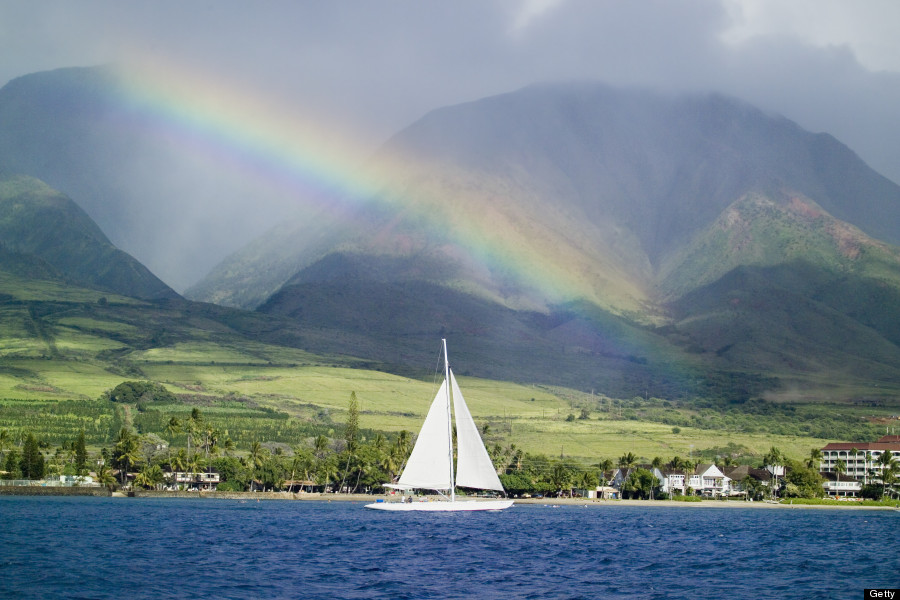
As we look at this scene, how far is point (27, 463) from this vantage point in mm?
195125

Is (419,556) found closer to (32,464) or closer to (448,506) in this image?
(448,506)

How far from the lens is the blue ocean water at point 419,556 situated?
66750 millimetres

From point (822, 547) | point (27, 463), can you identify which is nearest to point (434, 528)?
point (822, 547)

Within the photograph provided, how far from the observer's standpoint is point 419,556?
85.5m

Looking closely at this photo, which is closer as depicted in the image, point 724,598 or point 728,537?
point 724,598

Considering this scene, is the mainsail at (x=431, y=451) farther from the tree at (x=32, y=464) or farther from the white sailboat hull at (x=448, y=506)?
the tree at (x=32, y=464)

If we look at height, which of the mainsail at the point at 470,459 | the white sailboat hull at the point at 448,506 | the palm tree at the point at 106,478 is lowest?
the palm tree at the point at 106,478

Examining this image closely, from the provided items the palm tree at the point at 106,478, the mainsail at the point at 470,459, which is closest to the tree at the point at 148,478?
the palm tree at the point at 106,478

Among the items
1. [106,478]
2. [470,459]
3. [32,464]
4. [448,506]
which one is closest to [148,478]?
[106,478]

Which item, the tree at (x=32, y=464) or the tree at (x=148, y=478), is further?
the tree at (x=148, y=478)

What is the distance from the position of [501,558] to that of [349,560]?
42.2 feet

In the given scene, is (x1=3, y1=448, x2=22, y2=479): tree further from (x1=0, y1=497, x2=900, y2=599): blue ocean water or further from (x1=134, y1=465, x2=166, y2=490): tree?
(x1=0, y1=497, x2=900, y2=599): blue ocean water

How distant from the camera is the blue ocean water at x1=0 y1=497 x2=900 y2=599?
66.8 metres

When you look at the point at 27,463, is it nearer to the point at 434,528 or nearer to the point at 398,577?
the point at 434,528
